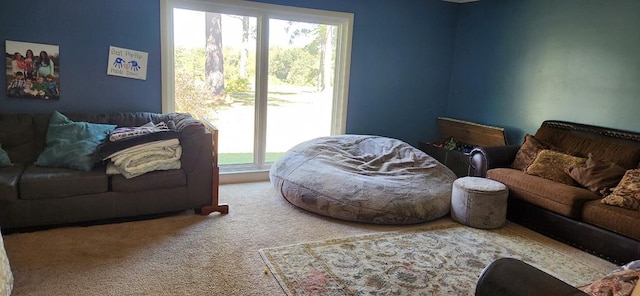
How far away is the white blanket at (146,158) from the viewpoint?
10.6 ft

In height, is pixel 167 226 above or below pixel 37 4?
below

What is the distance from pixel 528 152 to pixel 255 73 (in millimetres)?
2863

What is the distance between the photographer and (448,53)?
18.5 ft

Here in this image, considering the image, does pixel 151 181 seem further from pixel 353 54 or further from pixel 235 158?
pixel 353 54

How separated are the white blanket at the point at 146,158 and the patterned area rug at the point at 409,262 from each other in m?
1.14

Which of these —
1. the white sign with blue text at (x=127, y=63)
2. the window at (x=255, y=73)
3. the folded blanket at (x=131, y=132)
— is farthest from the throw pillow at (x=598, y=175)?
the white sign with blue text at (x=127, y=63)

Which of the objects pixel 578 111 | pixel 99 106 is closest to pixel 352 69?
pixel 578 111

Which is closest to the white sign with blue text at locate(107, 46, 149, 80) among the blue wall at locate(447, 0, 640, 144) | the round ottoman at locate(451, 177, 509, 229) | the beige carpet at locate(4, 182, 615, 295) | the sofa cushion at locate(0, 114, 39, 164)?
the sofa cushion at locate(0, 114, 39, 164)

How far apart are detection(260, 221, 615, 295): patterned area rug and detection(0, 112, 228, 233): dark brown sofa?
1011 mm

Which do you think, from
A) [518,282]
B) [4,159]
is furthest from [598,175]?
[4,159]

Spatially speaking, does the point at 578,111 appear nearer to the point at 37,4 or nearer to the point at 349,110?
the point at 349,110

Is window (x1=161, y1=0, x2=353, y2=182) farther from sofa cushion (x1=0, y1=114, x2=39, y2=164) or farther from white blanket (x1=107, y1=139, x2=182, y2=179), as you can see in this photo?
sofa cushion (x1=0, y1=114, x2=39, y2=164)

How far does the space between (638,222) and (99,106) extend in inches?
174

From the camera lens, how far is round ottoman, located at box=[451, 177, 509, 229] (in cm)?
347
